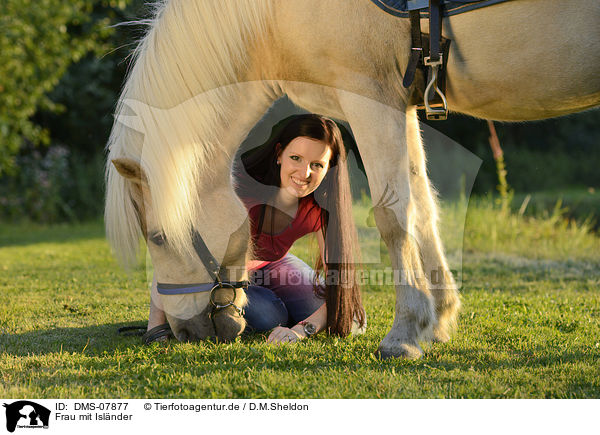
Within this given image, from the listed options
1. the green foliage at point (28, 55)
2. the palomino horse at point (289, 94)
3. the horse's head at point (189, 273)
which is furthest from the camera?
the green foliage at point (28, 55)

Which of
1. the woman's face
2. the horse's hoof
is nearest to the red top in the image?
the woman's face

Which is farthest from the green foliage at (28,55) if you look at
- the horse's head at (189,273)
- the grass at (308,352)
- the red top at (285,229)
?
the horse's head at (189,273)

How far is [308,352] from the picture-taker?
2750mm

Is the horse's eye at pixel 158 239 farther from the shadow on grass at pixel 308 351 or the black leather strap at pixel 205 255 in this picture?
the shadow on grass at pixel 308 351

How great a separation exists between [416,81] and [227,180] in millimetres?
982

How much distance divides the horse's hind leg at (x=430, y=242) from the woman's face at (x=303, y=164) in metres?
0.44

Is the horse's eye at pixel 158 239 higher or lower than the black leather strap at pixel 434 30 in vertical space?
lower

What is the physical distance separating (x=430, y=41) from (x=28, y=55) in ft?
28.0

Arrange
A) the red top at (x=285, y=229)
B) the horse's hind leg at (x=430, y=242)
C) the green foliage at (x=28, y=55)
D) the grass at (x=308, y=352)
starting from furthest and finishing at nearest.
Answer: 1. the green foliage at (x=28, y=55)
2. the red top at (x=285, y=229)
3. the horse's hind leg at (x=430, y=242)
4. the grass at (x=308, y=352)

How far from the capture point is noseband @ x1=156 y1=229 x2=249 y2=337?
8.75 feet

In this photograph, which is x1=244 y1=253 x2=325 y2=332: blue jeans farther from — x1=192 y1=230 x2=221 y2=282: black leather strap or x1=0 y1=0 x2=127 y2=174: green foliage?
x1=0 y1=0 x2=127 y2=174: green foliage

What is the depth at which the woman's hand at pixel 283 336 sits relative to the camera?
2.95 meters
